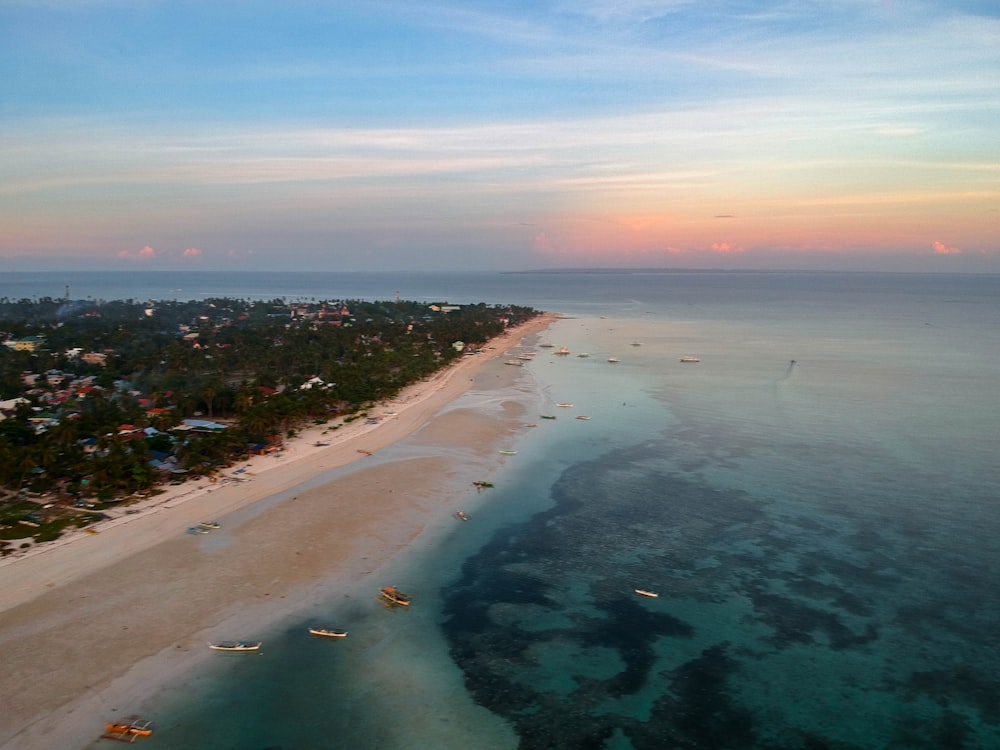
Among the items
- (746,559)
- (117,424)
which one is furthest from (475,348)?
(746,559)

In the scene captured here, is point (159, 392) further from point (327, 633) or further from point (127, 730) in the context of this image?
point (127, 730)

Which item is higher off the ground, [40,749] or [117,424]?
[117,424]

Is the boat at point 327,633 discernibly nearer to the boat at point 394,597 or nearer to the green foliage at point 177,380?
the boat at point 394,597

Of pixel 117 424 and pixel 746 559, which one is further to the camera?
pixel 117 424

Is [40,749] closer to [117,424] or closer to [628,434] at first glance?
[117,424]

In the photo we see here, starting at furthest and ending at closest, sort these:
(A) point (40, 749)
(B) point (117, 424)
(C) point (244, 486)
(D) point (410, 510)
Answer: (B) point (117, 424) → (C) point (244, 486) → (D) point (410, 510) → (A) point (40, 749)

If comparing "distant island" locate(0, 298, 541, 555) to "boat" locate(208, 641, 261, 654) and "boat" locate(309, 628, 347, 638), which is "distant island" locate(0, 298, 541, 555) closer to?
"boat" locate(208, 641, 261, 654)

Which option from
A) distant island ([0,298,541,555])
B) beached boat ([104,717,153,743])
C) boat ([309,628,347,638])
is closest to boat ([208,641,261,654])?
boat ([309,628,347,638])
